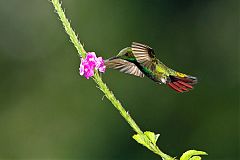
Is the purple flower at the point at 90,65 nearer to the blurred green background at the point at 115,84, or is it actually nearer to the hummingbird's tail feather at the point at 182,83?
the hummingbird's tail feather at the point at 182,83

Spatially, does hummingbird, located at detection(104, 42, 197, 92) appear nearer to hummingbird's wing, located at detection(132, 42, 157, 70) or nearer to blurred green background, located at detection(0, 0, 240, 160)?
hummingbird's wing, located at detection(132, 42, 157, 70)

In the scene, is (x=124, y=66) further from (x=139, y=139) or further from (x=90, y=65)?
(x=139, y=139)

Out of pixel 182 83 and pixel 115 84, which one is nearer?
pixel 182 83

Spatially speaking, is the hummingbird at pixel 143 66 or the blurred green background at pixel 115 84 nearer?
the hummingbird at pixel 143 66

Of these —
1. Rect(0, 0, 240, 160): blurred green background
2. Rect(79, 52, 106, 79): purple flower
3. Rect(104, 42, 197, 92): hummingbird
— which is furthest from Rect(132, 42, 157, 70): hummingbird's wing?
Rect(0, 0, 240, 160): blurred green background

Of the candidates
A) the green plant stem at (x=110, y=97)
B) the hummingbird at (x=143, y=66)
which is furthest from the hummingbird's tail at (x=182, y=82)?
the green plant stem at (x=110, y=97)

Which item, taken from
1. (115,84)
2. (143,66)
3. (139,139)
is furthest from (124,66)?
(115,84)
